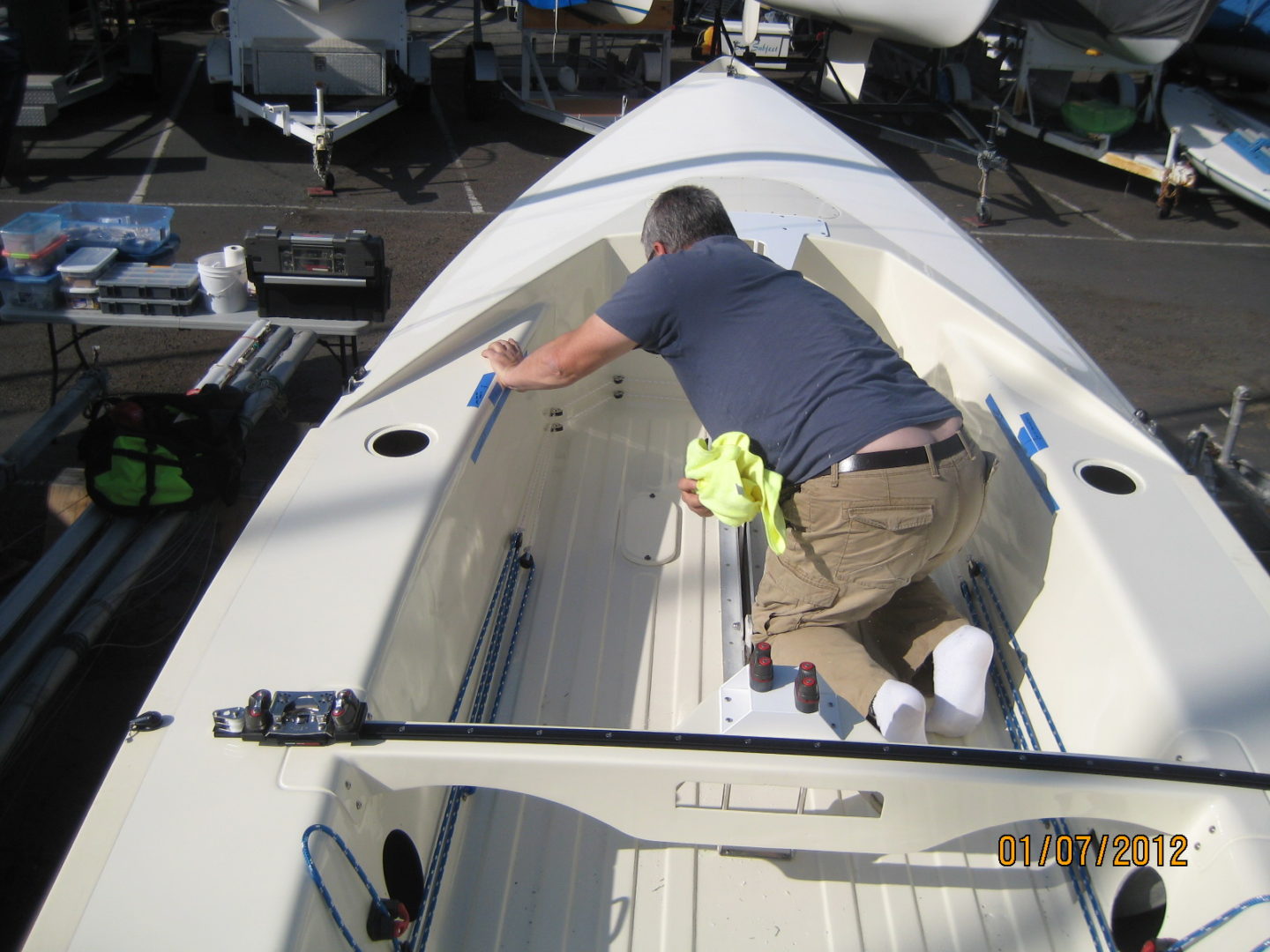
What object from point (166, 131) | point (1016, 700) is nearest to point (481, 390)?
point (1016, 700)

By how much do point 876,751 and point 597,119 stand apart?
7.15 m

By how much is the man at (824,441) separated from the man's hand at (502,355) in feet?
0.79

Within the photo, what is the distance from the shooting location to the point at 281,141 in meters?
7.90

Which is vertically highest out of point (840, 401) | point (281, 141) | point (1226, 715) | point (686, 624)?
point (840, 401)

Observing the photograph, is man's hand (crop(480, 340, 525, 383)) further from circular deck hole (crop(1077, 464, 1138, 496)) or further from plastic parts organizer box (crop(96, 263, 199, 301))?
plastic parts organizer box (crop(96, 263, 199, 301))

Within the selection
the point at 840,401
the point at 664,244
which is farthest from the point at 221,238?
the point at 840,401

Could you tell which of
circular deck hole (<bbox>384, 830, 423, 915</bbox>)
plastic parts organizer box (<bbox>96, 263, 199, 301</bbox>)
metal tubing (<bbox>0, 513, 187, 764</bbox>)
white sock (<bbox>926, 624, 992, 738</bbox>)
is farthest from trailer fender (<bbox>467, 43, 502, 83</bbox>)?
circular deck hole (<bbox>384, 830, 423, 915</bbox>)

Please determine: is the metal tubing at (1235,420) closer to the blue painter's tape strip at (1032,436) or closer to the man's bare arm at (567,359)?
the blue painter's tape strip at (1032,436)

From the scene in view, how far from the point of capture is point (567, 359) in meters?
2.12

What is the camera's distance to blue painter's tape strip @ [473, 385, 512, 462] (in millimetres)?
2225

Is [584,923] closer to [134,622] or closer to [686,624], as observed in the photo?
[686,624]

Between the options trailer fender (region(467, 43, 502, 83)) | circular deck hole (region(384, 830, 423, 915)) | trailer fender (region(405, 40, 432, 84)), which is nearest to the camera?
circular deck hole (region(384, 830, 423, 915))

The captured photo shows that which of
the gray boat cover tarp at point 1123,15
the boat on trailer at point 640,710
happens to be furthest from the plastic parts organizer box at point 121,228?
the gray boat cover tarp at point 1123,15
